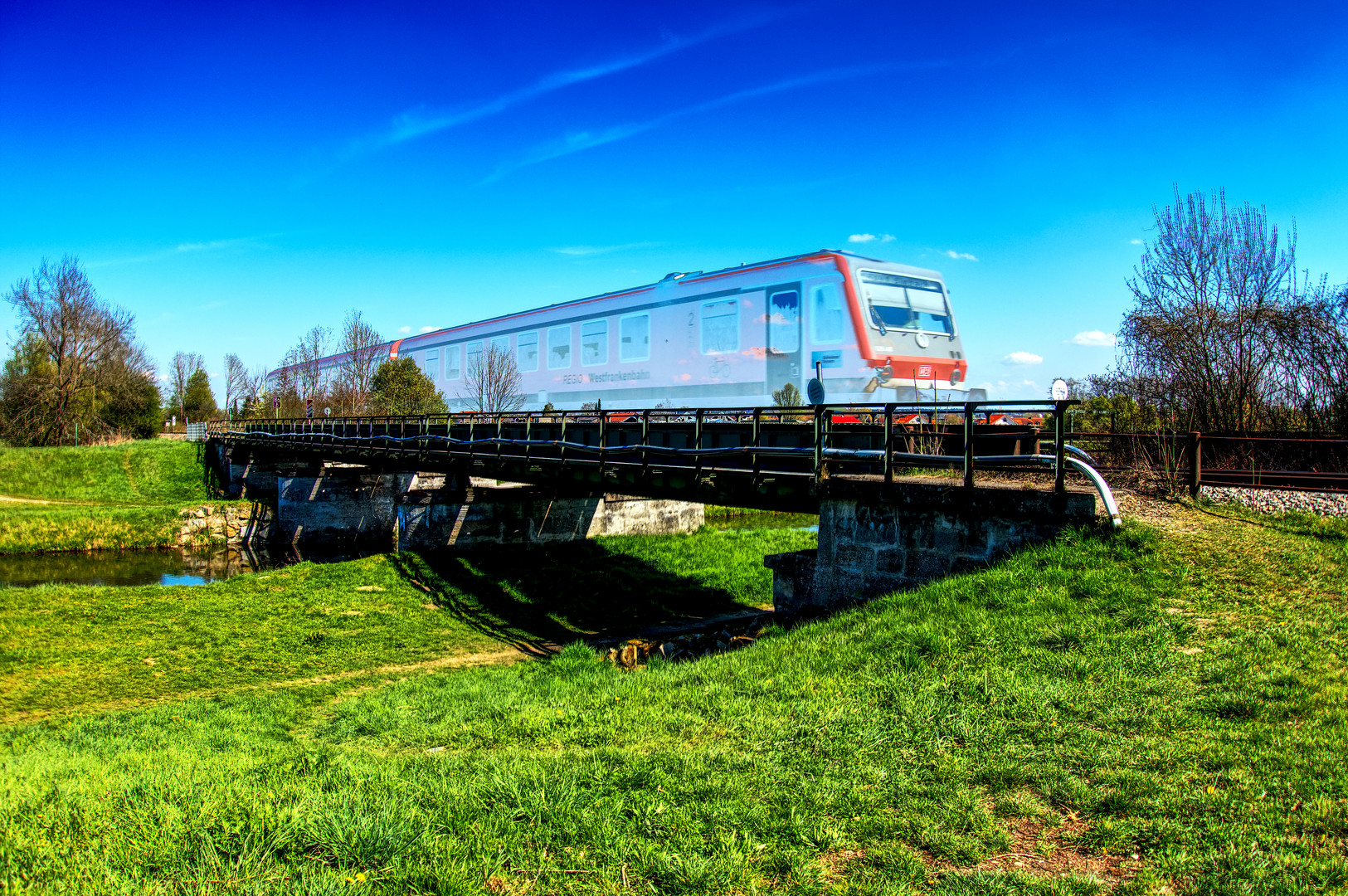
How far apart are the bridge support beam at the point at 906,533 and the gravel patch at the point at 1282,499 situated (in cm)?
300

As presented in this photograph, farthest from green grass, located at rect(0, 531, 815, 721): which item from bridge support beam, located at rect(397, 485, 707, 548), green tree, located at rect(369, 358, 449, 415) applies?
green tree, located at rect(369, 358, 449, 415)

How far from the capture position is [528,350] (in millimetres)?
23125

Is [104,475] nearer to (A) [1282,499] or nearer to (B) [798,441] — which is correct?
(B) [798,441]

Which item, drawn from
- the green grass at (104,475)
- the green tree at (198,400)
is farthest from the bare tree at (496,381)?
the green tree at (198,400)

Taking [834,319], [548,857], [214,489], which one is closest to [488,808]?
[548,857]

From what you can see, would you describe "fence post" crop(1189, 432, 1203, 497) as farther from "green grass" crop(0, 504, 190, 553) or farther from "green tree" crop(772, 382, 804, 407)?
"green grass" crop(0, 504, 190, 553)

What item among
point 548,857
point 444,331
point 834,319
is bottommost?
point 548,857

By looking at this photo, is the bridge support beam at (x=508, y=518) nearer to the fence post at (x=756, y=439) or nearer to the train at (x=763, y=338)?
the train at (x=763, y=338)

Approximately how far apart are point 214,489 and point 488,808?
43330 millimetres

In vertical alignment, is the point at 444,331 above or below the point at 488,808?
above

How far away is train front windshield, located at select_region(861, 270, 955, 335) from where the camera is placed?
14.2m

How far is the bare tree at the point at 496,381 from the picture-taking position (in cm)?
2367

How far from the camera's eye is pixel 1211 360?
46.1 feet

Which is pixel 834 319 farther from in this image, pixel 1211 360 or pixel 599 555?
pixel 599 555
